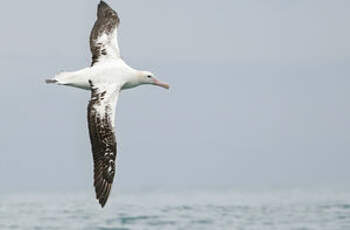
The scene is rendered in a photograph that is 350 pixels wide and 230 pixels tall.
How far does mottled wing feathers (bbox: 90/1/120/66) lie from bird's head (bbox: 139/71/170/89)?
90 cm

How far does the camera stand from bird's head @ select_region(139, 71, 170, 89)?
21.8 m

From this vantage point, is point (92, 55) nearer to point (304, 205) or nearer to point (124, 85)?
point (124, 85)

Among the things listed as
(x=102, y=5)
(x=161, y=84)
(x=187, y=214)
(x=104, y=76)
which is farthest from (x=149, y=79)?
(x=187, y=214)

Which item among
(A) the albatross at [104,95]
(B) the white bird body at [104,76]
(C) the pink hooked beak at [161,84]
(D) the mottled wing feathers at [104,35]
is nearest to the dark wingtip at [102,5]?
(D) the mottled wing feathers at [104,35]

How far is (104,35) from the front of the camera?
23.0 metres

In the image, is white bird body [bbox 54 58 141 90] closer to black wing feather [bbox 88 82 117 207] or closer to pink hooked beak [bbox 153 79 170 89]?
black wing feather [bbox 88 82 117 207]

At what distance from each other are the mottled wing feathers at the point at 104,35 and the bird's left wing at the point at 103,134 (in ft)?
4.69

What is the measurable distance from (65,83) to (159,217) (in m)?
51.0

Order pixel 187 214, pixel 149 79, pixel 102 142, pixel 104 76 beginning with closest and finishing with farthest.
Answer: pixel 102 142 < pixel 104 76 < pixel 149 79 < pixel 187 214

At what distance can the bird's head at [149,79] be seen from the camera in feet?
71.7

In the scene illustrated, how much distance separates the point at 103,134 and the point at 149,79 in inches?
85.7

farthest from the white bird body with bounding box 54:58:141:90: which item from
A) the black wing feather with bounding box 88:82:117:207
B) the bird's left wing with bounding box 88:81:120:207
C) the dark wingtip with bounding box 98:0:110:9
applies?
the dark wingtip with bounding box 98:0:110:9

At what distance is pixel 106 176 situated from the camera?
66.9 feet

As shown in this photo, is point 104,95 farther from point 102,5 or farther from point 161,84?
point 102,5
